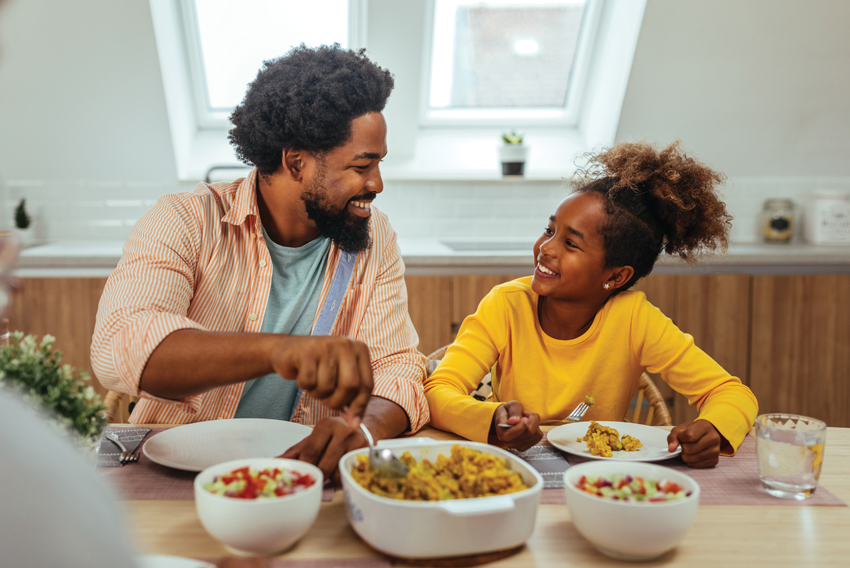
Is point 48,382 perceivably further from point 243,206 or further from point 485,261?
point 485,261

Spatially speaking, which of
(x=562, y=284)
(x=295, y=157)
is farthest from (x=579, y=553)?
(x=295, y=157)

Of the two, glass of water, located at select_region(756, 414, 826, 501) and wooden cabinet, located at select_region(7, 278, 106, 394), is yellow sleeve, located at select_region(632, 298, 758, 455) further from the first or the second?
wooden cabinet, located at select_region(7, 278, 106, 394)

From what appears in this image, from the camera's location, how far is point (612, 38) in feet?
10.9

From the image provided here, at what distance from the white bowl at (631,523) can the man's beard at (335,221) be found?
0.86 m

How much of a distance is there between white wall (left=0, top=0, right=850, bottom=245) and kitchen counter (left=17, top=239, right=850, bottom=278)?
0.32 metres

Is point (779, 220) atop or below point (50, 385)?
below

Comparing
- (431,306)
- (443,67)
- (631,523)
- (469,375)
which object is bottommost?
(431,306)

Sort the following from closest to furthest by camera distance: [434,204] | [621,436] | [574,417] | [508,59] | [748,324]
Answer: [621,436] < [574,417] < [748,324] < [434,204] < [508,59]

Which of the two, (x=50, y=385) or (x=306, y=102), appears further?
(x=306, y=102)

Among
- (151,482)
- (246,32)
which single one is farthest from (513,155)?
(151,482)

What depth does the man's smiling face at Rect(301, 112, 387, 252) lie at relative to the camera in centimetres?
151

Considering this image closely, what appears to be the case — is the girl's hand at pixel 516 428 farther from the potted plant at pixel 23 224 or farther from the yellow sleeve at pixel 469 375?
the potted plant at pixel 23 224

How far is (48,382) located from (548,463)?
2.31ft

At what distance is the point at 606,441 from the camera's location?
3.76ft
